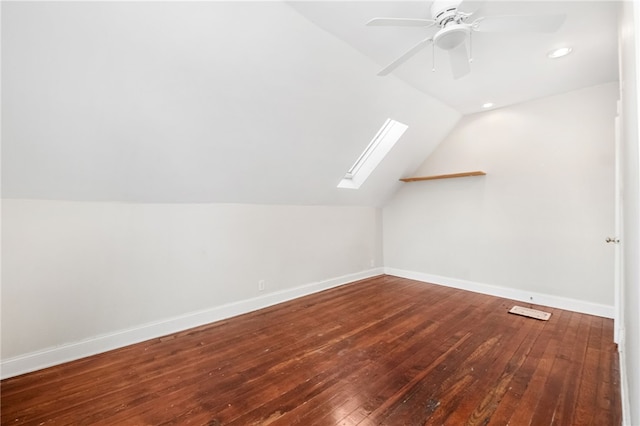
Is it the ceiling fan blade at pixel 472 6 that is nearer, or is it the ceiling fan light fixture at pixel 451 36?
the ceiling fan light fixture at pixel 451 36

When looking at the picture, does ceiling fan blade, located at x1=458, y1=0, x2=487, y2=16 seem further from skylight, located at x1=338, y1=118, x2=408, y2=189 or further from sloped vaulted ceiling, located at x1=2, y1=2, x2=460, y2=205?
skylight, located at x1=338, y1=118, x2=408, y2=189

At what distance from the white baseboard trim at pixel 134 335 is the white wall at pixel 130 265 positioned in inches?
0.5

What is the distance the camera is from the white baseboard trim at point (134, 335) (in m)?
2.04

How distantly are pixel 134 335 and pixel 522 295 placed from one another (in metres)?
4.53

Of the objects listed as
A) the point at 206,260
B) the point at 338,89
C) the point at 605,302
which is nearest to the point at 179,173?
the point at 206,260

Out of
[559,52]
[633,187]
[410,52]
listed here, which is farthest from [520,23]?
[559,52]

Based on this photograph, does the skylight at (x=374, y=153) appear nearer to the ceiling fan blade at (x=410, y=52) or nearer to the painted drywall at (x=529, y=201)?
the painted drywall at (x=529, y=201)

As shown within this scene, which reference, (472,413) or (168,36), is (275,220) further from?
(472,413)

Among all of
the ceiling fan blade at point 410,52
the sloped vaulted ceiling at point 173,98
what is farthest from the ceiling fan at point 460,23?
the sloped vaulted ceiling at point 173,98

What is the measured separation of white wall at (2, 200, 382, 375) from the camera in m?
2.06

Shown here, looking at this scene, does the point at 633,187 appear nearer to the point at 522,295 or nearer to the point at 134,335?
the point at 522,295

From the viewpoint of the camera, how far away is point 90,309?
2314 millimetres

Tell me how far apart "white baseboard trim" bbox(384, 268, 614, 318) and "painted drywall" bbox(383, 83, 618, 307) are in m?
0.05

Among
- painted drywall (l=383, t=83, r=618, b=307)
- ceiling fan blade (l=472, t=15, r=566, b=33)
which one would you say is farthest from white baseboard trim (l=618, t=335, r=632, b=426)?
ceiling fan blade (l=472, t=15, r=566, b=33)
